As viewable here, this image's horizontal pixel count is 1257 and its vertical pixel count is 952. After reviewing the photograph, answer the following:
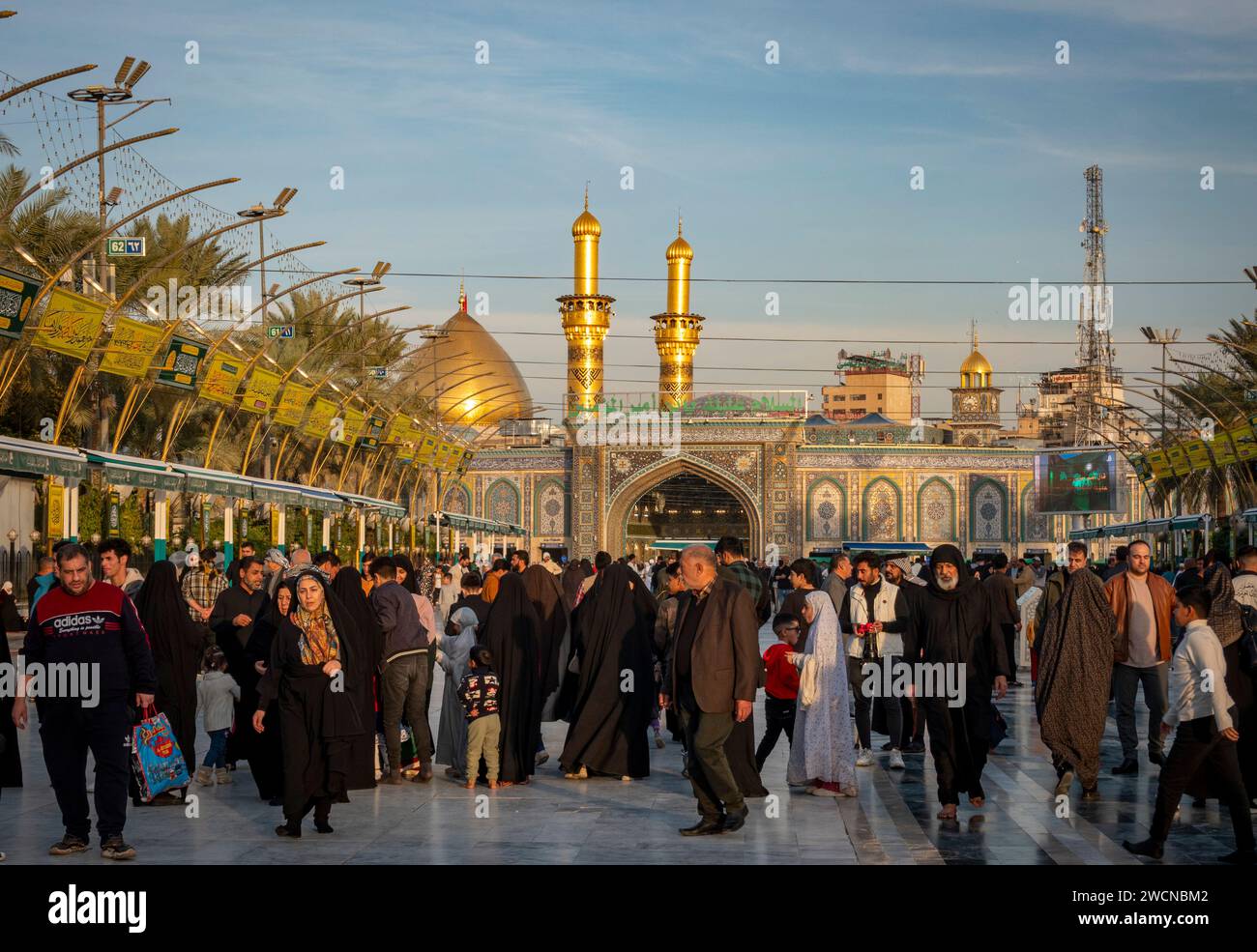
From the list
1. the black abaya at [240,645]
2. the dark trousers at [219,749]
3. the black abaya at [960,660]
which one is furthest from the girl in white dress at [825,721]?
the dark trousers at [219,749]

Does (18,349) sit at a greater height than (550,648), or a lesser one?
greater

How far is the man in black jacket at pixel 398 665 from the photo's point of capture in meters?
10.6

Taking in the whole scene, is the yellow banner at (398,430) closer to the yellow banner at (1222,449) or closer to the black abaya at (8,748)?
the yellow banner at (1222,449)

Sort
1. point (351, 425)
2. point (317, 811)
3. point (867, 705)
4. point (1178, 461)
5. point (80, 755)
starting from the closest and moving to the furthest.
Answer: point (80, 755)
point (317, 811)
point (867, 705)
point (351, 425)
point (1178, 461)

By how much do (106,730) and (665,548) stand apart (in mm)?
58647

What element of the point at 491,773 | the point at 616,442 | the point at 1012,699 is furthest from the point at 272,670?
the point at 616,442

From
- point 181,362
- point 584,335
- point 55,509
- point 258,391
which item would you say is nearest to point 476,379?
point 584,335

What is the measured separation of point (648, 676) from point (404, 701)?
162cm

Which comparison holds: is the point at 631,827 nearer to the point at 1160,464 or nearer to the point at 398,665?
the point at 398,665

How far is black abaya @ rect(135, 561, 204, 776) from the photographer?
9664 mm

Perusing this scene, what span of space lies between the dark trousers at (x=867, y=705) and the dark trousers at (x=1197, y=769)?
152 inches

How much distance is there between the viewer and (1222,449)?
43.4 m
